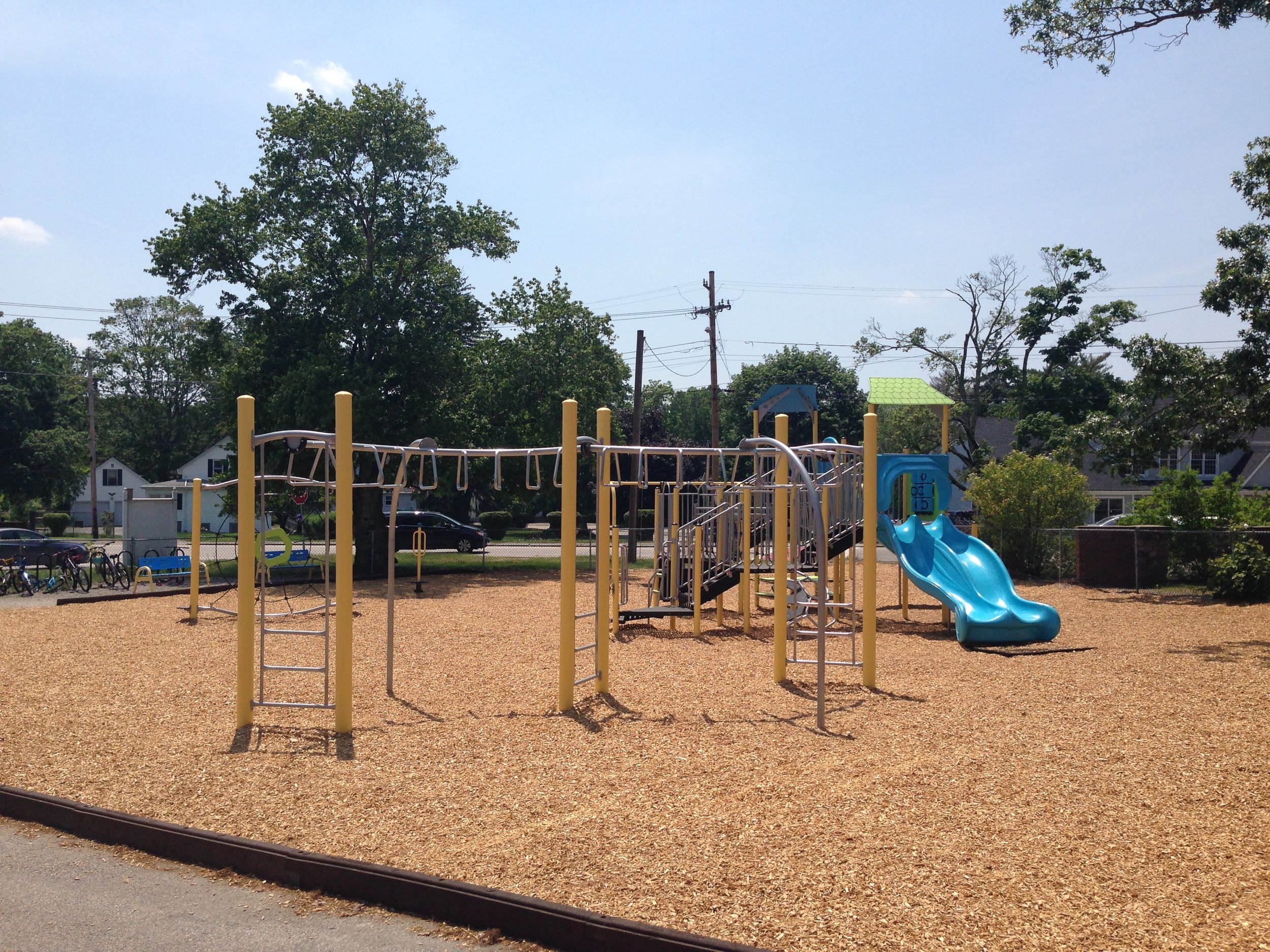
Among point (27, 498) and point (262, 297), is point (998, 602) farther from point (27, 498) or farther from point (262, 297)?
point (27, 498)

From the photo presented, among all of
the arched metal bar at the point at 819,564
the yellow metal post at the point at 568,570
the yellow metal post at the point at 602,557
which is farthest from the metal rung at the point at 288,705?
the arched metal bar at the point at 819,564

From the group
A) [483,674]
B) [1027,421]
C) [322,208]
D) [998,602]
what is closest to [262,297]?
[322,208]

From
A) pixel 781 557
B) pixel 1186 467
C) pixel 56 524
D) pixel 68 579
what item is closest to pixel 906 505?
pixel 781 557

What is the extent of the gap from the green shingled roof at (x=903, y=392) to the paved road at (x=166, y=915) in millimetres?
13342

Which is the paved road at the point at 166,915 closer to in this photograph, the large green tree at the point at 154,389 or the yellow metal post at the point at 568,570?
the yellow metal post at the point at 568,570

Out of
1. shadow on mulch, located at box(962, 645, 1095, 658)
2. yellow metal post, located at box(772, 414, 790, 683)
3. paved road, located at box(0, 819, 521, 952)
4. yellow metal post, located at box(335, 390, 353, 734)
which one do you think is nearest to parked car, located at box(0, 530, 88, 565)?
yellow metal post, located at box(335, 390, 353, 734)

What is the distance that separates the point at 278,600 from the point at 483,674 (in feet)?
30.6

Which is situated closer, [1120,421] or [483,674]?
[483,674]

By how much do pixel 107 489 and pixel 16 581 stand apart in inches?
2117

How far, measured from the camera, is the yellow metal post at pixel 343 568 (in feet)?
23.9

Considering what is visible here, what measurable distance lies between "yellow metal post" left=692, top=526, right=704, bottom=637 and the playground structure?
0.03m

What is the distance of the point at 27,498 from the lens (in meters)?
47.1

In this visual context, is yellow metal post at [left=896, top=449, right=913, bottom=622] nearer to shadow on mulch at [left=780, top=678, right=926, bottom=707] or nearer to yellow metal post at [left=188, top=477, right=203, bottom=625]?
shadow on mulch at [left=780, top=678, right=926, bottom=707]

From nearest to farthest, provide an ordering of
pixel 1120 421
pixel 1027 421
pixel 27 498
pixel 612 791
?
pixel 612 791 → pixel 1120 421 → pixel 1027 421 → pixel 27 498
